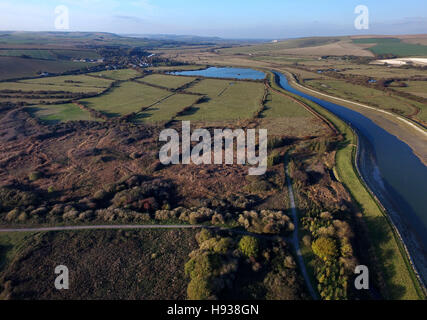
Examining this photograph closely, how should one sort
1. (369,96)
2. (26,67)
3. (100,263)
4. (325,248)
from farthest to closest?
1. (26,67)
2. (369,96)
3. (325,248)
4. (100,263)

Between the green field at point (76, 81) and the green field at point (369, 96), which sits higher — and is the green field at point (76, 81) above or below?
above

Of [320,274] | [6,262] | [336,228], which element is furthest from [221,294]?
[6,262]

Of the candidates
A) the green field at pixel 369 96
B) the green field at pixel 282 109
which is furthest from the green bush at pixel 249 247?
the green field at pixel 369 96

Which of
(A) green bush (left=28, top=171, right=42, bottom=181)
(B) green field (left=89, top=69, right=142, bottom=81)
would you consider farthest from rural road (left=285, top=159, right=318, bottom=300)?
(B) green field (left=89, top=69, right=142, bottom=81)

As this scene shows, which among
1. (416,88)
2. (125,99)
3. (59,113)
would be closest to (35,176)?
(59,113)

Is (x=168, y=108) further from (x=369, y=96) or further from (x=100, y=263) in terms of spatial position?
(x=369, y=96)

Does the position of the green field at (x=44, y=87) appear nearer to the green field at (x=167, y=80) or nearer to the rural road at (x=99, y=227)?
the green field at (x=167, y=80)

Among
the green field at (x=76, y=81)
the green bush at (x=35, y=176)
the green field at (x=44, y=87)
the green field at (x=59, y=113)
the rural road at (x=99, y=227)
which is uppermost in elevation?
the green field at (x=76, y=81)
